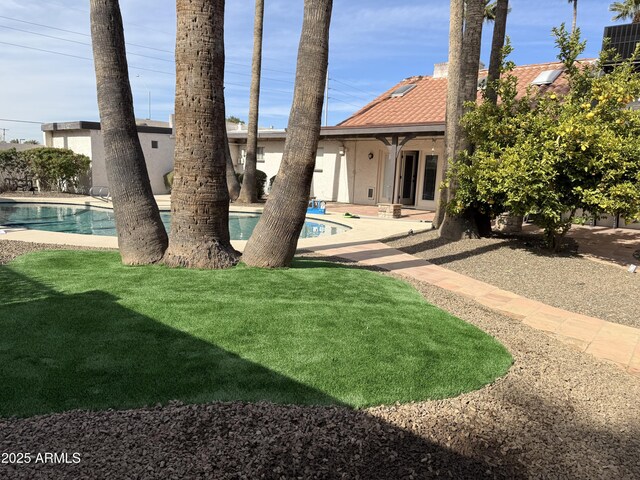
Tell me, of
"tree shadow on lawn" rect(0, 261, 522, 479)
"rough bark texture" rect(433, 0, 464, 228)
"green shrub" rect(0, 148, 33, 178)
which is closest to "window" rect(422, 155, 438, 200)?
"rough bark texture" rect(433, 0, 464, 228)

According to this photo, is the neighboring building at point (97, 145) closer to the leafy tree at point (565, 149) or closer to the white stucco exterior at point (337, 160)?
the white stucco exterior at point (337, 160)

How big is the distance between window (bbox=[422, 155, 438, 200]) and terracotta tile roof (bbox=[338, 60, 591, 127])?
6.41ft

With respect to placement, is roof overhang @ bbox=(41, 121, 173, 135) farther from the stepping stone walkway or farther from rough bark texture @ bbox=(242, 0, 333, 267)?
rough bark texture @ bbox=(242, 0, 333, 267)

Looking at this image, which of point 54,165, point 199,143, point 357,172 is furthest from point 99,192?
point 199,143

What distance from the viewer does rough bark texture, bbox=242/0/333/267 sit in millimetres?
6195

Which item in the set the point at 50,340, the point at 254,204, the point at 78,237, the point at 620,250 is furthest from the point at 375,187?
the point at 50,340

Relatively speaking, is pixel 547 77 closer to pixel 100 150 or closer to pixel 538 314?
pixel 538 314

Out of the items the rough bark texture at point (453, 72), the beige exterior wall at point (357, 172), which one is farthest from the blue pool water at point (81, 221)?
the beige exterior wall at point (357, 172)

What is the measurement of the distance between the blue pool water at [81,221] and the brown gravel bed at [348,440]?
30.7ft

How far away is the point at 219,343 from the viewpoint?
13.3 ft

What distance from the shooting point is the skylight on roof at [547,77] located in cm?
1712

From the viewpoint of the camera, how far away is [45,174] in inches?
859

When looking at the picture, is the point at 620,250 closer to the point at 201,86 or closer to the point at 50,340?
the point at 201,86

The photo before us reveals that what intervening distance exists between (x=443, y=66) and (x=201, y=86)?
18862 mm
